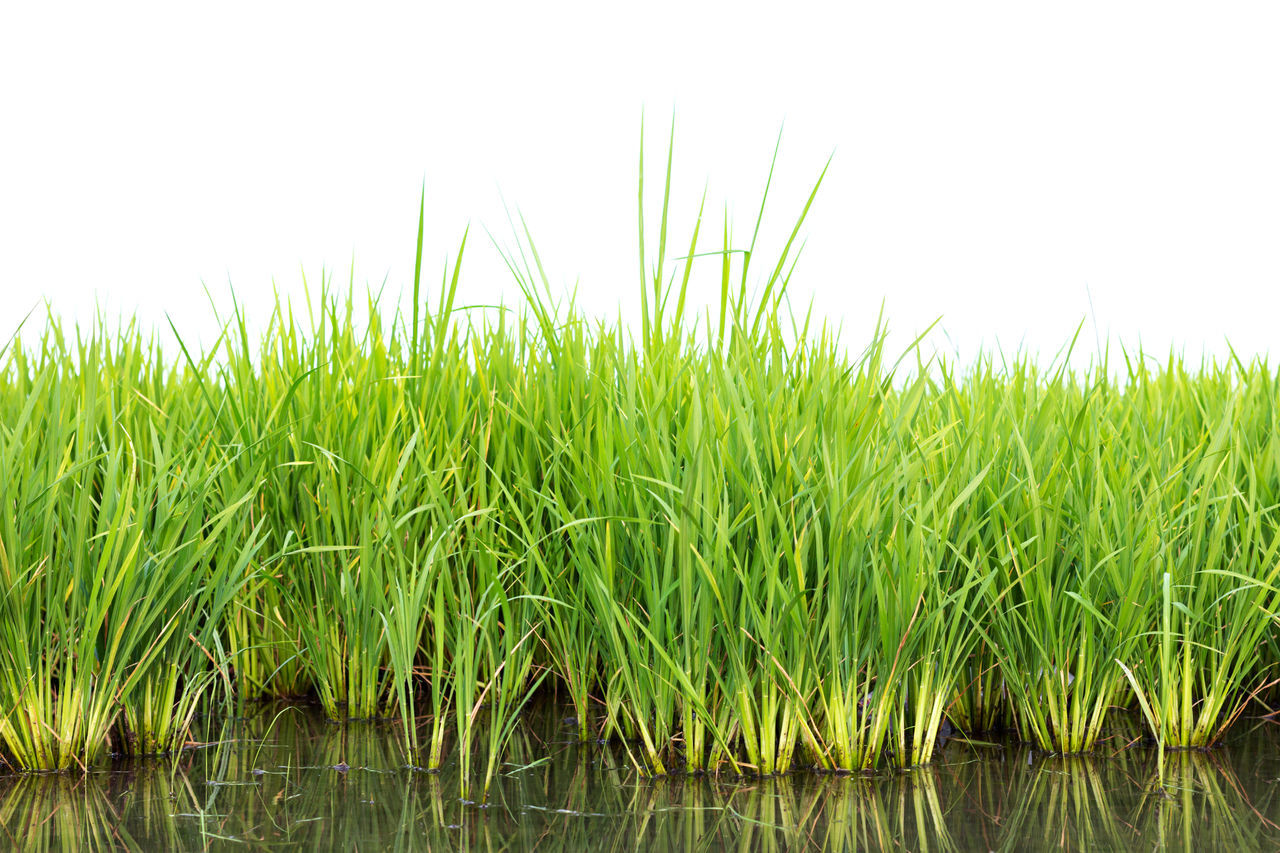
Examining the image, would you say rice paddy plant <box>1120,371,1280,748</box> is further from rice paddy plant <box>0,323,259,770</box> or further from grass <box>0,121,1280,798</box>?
rice paddy plant <box>0,323,259,770</box>

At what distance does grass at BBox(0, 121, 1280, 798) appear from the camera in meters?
1.97

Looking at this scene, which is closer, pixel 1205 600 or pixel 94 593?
pixel 94 593

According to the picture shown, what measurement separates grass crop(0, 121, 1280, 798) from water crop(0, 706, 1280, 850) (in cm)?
8

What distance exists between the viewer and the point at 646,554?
196cm

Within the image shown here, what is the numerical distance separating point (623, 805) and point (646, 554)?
446mm

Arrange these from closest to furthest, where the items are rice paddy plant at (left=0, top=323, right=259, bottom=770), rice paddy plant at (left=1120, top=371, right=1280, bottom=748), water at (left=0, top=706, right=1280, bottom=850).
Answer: water at (left=0, top=706, right=1280, bottom=850), rice paddy plant at (left=0, top=323, right=259, bottom=770), rice paddy plant at (left=1120, top=371, right=1280, bottom=748)

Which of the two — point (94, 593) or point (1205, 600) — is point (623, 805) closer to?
point (94, 593)

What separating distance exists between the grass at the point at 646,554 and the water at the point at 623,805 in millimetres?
77

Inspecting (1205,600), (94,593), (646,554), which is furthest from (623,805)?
(1205,600)

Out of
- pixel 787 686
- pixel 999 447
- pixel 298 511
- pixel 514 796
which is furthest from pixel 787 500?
pixel 298 511

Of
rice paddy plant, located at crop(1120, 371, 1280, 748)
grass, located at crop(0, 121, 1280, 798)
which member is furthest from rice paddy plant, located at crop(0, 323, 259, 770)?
rice paddy plant, located at crop(1120, 371, 1280, 748)

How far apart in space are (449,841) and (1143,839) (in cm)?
118

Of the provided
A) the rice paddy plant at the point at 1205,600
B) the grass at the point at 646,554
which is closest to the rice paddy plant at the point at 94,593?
the grass at the point at 646,554

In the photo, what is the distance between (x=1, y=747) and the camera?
83.4 inches
